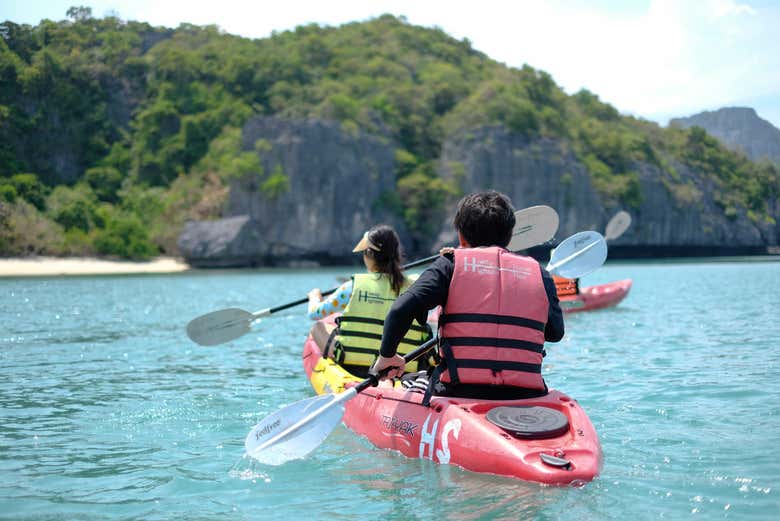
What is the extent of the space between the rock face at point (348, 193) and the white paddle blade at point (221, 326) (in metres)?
36.6

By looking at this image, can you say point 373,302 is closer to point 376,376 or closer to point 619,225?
point 376,376

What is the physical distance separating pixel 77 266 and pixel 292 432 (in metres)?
40.0

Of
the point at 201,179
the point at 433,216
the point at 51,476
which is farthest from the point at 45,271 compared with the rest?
the point at 51,476

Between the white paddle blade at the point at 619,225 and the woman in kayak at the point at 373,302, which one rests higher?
the white paddle blade at the point at 619,225

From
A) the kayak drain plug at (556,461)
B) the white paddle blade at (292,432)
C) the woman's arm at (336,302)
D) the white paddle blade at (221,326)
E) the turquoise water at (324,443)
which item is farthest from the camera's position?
the white paddle blade at (221,326)

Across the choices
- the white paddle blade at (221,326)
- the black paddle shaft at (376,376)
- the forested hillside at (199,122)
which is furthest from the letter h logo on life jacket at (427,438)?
the forested hillside at (199,122)

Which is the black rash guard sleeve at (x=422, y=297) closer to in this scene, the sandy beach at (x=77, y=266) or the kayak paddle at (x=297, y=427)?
the kayak paddle at (x=297, y=427)

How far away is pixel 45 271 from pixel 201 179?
50.2 feet

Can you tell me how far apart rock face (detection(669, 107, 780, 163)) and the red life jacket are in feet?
373

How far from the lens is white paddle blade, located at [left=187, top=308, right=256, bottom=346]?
7.89m

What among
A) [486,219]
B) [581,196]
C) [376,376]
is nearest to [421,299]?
[486,219]

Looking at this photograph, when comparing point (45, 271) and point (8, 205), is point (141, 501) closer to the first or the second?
point (45, 271)

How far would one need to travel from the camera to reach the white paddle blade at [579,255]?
20.4 feet

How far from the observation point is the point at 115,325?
13.4m
